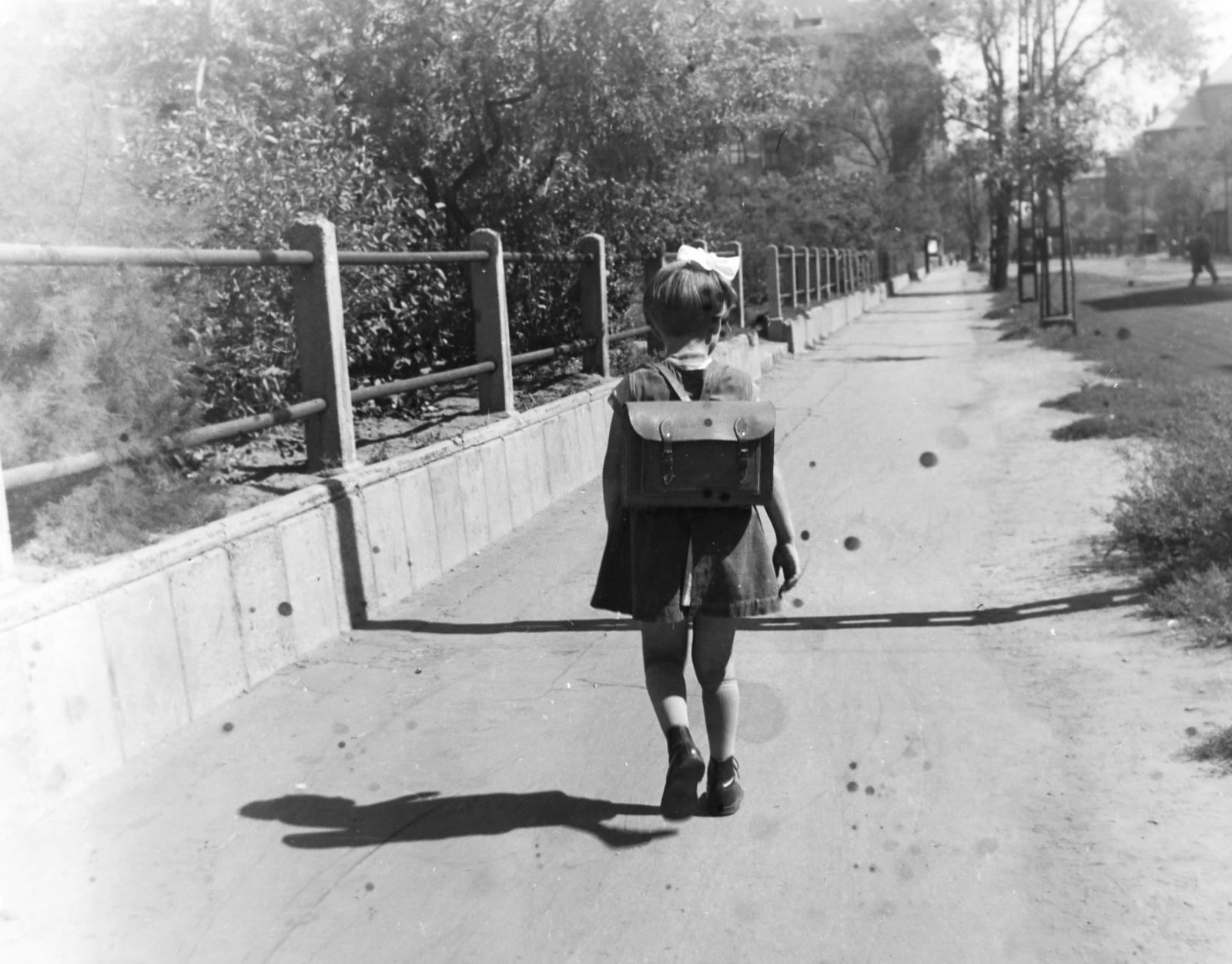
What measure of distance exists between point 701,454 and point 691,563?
1.03ft

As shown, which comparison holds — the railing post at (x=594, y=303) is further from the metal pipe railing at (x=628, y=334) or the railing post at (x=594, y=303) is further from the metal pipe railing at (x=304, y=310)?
the metal pipe railing at (x=304, y=310)

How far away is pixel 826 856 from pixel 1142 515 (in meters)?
3.75

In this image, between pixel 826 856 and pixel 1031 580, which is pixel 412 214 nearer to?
pixel 1031 580

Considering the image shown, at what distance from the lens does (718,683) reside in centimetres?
390

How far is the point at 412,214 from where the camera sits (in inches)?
424

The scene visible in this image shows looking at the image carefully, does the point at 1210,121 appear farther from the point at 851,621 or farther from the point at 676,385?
the point at 676,385

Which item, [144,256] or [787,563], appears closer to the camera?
[787,563]

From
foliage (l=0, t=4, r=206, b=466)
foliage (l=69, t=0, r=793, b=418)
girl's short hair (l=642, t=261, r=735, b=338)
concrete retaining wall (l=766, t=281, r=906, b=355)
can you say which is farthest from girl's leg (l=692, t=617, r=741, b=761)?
concrete retaining wall (l=766, t=281, r=906, b=355)

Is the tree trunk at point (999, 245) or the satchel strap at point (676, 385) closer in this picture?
the satchel strap at point (676, 385)

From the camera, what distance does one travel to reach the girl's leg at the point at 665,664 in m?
3.92

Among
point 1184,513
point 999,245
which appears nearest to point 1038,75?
point 999,245

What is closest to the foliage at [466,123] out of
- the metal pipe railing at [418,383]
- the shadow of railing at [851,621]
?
the metal pipe railing at [418,383]

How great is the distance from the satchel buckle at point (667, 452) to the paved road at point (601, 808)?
3.19 ft

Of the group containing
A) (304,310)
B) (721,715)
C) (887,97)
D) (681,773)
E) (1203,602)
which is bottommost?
(1203,602)
